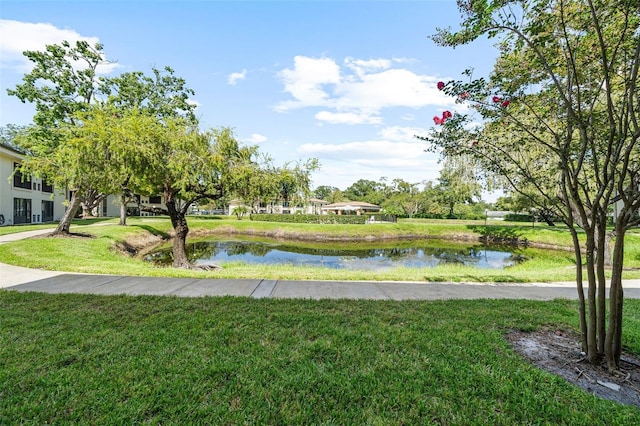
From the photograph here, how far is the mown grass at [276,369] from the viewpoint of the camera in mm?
2102

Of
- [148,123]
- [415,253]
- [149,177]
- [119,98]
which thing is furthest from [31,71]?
[415,253]

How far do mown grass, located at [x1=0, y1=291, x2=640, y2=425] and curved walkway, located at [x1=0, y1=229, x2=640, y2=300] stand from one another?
3.37 feet

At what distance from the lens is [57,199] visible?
27.0 meters

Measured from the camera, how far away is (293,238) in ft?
79.4

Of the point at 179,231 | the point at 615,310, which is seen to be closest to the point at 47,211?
the point at 179,231

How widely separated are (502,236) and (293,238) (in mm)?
17139

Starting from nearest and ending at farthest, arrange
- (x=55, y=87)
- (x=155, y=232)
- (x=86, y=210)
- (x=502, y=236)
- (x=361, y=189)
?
(x=55, y=87)
(x=86, y=210)
(x=155, y=232)
(x=502, y=236)
(x=361, y=189)

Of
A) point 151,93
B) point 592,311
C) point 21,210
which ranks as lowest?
point 592,311

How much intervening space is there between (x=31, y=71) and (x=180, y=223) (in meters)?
13.6

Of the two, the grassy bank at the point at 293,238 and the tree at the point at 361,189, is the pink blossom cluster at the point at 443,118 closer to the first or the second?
the grassy bank at the point at 293,238

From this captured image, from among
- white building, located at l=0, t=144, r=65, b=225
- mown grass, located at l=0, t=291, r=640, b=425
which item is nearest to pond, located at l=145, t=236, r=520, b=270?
mown grass, located at l=0, t=291, r=640, b=425

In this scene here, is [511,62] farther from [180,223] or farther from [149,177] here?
[180,223]

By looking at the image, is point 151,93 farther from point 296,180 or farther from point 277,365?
point 277,365

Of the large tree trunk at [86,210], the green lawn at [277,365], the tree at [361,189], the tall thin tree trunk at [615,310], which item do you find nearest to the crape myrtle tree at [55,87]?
the large tree trunk at [86,210]
